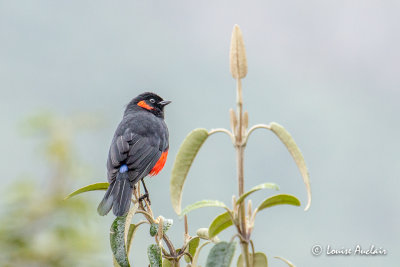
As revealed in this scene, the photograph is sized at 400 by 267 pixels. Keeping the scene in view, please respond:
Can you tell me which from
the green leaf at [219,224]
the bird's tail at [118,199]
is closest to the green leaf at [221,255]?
the green leaf at [219,224]

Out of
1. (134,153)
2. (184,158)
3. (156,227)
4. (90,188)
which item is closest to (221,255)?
(184,158)

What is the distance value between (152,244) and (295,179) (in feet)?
296

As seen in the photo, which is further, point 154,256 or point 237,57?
point 154,256

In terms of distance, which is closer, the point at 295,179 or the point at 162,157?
the point at 162,157

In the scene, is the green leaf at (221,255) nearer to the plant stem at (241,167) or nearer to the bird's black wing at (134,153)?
the plant stem at (241,167)

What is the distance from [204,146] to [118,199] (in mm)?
35170

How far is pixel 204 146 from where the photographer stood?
3931cm

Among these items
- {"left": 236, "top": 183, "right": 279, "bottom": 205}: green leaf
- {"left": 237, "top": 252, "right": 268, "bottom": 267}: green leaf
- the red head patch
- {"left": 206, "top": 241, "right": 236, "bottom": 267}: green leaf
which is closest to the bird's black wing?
the red head patch

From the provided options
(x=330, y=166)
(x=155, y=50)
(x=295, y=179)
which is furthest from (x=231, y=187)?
(x=155, y=50)

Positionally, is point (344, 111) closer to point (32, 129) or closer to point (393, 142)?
point (393, 142)

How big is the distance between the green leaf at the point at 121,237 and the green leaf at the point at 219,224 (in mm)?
401

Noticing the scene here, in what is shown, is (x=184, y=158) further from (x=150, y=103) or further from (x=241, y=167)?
(x=150, y=103)

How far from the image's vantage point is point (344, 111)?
16375 centimetres

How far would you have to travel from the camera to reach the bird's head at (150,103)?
7.28 m
